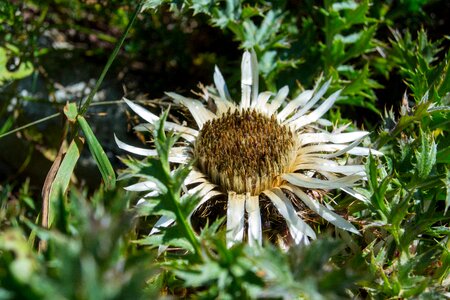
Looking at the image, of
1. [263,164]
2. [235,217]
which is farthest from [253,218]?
[263,164]

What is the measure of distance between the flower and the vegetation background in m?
0.08

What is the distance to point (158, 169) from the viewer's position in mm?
1107

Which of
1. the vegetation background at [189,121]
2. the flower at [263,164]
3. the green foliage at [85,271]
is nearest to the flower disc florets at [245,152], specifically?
the flower at [263,164]

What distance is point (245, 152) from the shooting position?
140cm

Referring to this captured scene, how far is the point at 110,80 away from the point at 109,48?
0.78ft

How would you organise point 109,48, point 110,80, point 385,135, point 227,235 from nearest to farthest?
point 227,235, point 385,135, point 110,80, point 109,48

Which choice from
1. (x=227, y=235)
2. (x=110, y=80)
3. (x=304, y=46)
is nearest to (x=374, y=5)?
(x=304, y=46)

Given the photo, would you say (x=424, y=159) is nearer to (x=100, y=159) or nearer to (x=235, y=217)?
(x=235, y=217)

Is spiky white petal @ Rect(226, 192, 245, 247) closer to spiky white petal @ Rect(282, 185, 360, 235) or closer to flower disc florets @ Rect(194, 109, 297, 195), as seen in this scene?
flower disc florets @ Rect(194, 109, 297, 195)

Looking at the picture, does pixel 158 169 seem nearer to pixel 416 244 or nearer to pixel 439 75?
pixel 416 244

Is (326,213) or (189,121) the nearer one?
(326,213)

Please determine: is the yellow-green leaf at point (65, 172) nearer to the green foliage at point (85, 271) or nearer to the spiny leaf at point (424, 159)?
the green foliage at point (85, 271)

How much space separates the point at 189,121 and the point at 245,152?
302mm

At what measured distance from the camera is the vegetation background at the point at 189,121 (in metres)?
0.82
